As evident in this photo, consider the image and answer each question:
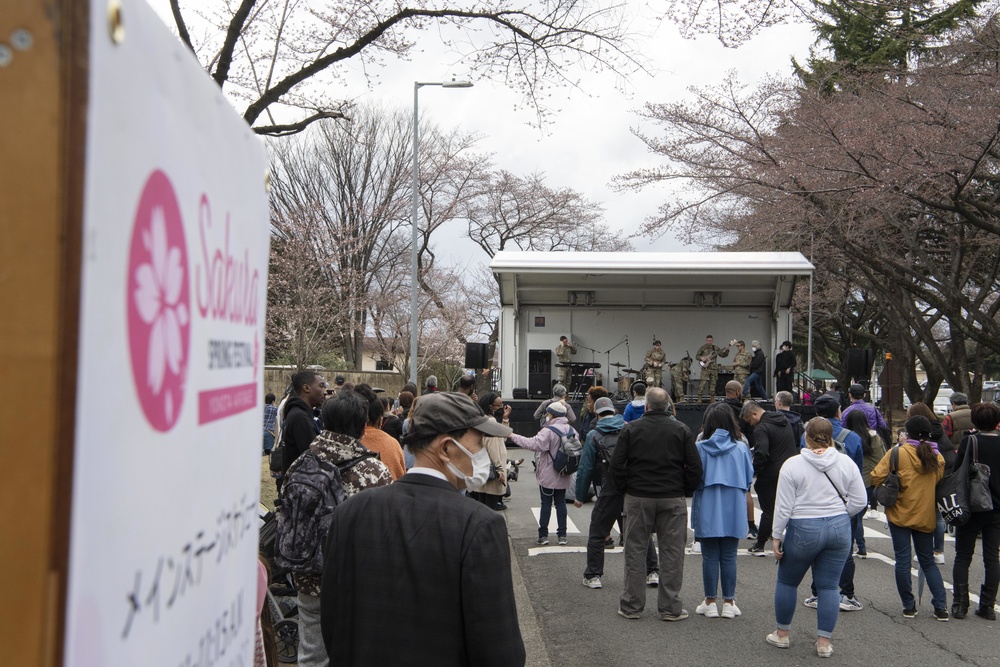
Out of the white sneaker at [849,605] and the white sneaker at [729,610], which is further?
the white sneaker at [849,605]

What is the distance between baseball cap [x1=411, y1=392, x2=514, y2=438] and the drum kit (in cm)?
1651

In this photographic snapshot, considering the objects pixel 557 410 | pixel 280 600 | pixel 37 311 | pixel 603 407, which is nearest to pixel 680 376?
pixel 557 410

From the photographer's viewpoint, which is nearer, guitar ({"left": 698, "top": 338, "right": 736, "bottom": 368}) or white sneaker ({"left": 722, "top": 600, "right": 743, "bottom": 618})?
white sneaker ({"left": 722, "top": 600, "right": 743, "bottom": 618})

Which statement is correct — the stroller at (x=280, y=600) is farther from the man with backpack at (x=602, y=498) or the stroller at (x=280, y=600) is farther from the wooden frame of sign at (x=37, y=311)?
the wooden frame of sign at (x=37, y=311)

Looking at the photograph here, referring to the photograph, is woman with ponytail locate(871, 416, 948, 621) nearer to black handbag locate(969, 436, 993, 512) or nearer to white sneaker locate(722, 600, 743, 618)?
black handbag locate(969, 436, 993, 512)

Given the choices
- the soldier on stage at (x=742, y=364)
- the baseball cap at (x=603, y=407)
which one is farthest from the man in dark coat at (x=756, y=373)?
the baseball cap at (x=603, y=407)

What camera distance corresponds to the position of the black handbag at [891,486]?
24.1ft

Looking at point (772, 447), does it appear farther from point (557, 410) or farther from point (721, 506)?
point (557, 410)

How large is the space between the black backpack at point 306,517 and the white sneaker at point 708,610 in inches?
161

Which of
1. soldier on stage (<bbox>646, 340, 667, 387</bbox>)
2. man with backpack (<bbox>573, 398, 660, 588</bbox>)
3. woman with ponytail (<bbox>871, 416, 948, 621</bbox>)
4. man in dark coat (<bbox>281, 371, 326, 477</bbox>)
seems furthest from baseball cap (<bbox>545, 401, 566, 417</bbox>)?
soldier on stage (<bbox>646, 340, 667, 387</bbox>)

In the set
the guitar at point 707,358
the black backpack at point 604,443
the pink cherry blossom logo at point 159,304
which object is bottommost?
the black backpack at point 604,443

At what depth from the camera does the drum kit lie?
Result: 19766 mm

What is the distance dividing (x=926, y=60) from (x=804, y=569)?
1343 cm

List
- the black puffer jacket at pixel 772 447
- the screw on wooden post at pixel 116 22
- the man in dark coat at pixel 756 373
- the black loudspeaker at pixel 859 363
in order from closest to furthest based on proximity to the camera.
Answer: the screw on wooden post at pixel 116 22 < the black puffer jacket at pixel 772 447 < the black loudspeaker at pixel 859 363 < the man in dark coat at pixel 756 373
